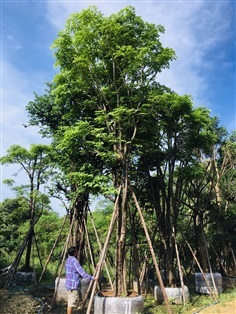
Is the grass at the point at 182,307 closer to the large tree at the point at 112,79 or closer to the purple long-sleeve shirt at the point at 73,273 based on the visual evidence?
the large tree at the point at 112,79

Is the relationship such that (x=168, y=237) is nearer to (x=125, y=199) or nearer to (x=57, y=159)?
(x=125, y=199)

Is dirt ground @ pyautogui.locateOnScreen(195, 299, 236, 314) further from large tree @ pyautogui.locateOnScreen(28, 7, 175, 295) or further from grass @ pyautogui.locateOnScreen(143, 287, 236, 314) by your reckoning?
large tree @ pyautogui.locateOnScreen(28, 7, 175, 295)

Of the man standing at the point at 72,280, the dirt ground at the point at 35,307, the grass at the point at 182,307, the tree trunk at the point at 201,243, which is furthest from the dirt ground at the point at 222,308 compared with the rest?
the tree trunk at the point at 201,243

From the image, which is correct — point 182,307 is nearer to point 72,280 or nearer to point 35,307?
point 72,280

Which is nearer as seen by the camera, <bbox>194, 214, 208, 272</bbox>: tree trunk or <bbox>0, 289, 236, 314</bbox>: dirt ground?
<bbox>0, 289, 236, 314</bbox>: dirt ground

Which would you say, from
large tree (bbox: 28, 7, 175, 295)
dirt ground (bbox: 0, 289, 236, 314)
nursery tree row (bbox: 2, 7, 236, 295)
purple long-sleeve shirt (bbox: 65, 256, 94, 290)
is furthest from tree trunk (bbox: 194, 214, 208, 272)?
purple long-sleeve shirt (bbox: 65, 256, 94, 290)

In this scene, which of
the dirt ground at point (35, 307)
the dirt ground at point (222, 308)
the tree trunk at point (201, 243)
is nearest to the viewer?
the dirt ground at point (222, 308)

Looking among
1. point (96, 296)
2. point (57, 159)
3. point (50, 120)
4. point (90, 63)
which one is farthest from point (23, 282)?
point (90, 63)

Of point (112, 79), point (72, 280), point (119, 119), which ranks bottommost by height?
point (72, 280)

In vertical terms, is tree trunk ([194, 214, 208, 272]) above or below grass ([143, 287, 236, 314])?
above

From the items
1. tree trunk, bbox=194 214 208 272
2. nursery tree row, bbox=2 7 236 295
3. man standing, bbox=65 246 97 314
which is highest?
nursery tree row, bbox=2 7 236 295

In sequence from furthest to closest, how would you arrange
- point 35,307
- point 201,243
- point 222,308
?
Answer: point 201,243 < point 35,307 < point 222,308

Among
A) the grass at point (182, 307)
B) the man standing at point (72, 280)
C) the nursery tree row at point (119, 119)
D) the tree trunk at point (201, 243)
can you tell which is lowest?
the grass at point (182, 307)

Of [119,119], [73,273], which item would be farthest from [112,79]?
[73,273]
